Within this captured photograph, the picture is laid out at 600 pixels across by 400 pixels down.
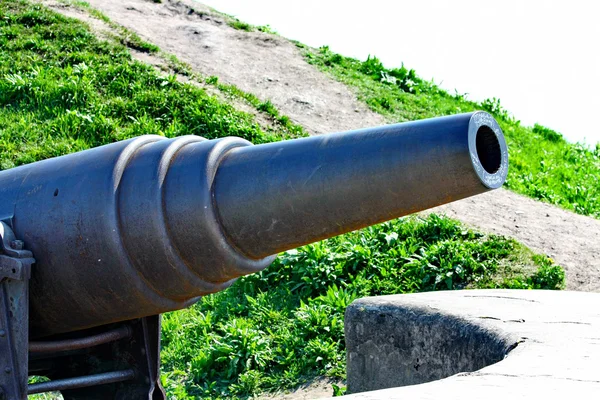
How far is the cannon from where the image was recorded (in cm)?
339

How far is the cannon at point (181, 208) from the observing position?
3.39 meters

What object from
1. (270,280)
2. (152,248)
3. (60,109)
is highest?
(152,248)

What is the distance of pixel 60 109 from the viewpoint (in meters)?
10.6

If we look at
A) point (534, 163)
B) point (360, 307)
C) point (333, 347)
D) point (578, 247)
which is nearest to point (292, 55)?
point (534, 163)

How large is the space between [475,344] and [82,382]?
1818mm

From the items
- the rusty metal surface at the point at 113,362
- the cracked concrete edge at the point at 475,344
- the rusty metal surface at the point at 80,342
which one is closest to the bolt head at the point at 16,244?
the rusty metal surface at the point at 80,342

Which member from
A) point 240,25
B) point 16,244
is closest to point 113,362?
point 16,244

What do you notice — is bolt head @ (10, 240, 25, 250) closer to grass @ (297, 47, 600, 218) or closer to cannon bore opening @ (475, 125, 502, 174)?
cannon bore opening @ (475, 125, 502, 174)

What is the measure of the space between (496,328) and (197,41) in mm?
10049

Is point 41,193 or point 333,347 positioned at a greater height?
point 41,193

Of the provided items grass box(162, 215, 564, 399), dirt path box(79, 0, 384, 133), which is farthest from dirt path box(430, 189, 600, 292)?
dirt path box(79, 0, 384, 133)

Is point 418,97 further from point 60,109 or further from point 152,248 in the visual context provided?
point 152,248

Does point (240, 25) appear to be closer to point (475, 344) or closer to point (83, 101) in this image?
point (83, 101)

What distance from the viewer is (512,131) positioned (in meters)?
14.0
